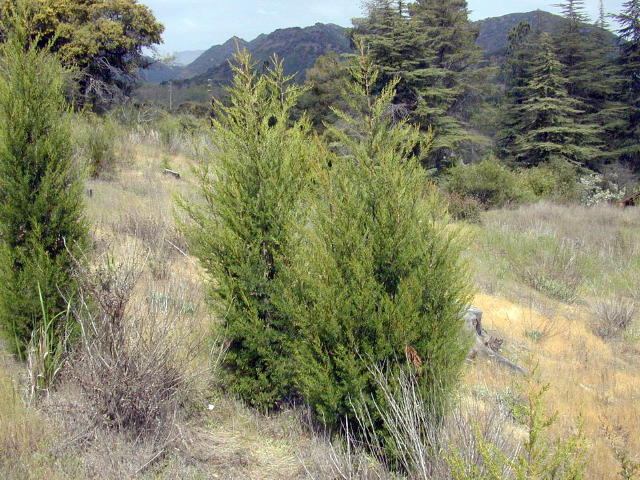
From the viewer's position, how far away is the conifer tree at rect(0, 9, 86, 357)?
359 centimetres

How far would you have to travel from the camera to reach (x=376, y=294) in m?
2.80

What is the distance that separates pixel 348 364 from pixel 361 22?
93.9 feet

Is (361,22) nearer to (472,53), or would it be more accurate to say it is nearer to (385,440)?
(472,53)

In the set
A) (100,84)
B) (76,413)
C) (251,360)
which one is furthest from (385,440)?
(100,84)

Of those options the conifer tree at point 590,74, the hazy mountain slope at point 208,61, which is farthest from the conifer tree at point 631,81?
the hazy mountain slope at point 208,61

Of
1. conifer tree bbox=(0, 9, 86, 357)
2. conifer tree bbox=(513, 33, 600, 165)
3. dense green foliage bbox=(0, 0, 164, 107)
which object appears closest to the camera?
conifer tree bbox=(0, 9, 86, 357)

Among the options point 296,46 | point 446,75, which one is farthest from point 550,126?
point 296,46

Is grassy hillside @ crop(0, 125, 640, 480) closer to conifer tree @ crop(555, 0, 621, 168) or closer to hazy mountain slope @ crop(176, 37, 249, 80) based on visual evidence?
conifer tree @ crop(555, 0, 621, 168)

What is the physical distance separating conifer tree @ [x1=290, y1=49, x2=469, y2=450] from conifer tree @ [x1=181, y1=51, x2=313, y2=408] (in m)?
0.47

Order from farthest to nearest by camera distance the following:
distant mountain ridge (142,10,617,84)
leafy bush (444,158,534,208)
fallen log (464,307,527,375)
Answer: distant mountain ridge (142,10,617,84) < leafy bush (444,158,534,208) < fallen log (464,307,527,375)

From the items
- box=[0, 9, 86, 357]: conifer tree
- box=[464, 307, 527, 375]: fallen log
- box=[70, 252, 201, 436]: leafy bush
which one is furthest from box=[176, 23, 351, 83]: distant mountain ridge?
box=[70, 252, 201, 436]: leafy bush

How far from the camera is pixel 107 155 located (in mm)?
10469

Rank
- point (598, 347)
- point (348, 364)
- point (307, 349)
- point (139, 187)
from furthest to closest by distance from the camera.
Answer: point (139, 187) < point (598, 347) < point (307, 349) < point (348, 364)

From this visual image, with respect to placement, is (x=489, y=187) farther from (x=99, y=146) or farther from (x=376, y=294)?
(x=376, y=294)
